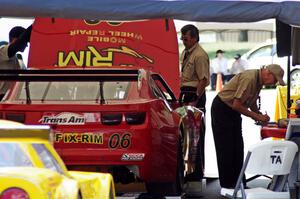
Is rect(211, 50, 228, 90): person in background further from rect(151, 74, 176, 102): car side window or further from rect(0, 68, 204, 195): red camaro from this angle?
rect(0, 68, 204, 195): red camaro

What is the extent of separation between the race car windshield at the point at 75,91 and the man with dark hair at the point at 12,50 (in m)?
1.98

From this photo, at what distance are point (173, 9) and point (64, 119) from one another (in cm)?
147

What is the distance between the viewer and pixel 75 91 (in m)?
7.94

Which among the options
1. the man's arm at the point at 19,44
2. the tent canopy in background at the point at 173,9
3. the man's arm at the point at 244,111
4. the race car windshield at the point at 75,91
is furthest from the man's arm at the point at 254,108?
the man's arm at the point at 19,44

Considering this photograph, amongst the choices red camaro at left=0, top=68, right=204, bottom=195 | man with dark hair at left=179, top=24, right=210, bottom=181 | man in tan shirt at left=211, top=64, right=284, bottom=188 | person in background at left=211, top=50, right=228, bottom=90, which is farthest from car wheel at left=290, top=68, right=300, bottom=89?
person in background at left=211, top=50, right=228, bottom=90

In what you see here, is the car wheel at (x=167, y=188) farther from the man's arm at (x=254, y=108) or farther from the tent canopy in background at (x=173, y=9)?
the tent canopy in background at (x=173, y=9)

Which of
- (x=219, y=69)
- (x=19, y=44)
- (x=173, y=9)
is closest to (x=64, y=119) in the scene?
(x=173, y=9)

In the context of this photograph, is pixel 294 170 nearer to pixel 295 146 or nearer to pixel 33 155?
pixel 295 146

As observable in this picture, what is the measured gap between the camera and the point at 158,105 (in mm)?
7672

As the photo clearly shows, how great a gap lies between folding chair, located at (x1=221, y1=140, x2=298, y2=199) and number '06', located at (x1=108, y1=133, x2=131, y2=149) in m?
1.13

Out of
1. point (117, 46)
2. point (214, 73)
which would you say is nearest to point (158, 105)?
point (117, 46)

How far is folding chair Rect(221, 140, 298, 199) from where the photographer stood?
6.61 meters

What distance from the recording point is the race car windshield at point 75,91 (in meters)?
7.82

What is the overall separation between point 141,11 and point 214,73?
2538 centimetres
